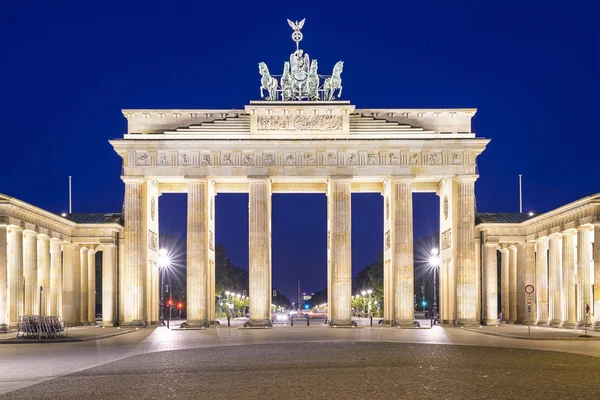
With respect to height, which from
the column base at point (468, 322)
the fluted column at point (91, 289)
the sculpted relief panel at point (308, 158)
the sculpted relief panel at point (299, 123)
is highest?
the sculpted relief panel at point (299, 123)

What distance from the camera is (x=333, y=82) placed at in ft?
215

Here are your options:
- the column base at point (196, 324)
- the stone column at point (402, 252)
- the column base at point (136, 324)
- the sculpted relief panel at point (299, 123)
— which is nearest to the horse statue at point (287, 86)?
the sculpted relief panel at point (299, 123)

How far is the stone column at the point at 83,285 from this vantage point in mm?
68438

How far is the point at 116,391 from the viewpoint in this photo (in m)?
19.1

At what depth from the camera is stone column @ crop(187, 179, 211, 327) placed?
2493 inches

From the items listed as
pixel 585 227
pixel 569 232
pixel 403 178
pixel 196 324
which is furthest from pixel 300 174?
pixel 585 227

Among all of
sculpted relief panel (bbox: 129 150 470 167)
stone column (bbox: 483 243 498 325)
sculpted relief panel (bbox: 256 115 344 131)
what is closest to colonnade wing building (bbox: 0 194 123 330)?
sculpted relief panel (bbox: 129 150 470 167)

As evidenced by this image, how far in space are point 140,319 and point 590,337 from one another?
119 feet

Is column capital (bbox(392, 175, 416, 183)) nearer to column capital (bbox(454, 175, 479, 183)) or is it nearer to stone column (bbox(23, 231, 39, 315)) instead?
column capital (bbox(454, 175, 479, 183))

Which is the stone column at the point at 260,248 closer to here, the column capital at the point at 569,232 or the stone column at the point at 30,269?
the stone column at the point at 30,269

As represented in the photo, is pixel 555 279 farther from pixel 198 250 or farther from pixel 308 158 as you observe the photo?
pixel 198 250

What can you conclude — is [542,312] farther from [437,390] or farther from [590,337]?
[437,390]

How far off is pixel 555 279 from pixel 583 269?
618cm

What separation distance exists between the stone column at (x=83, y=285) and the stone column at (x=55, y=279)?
123 inches
